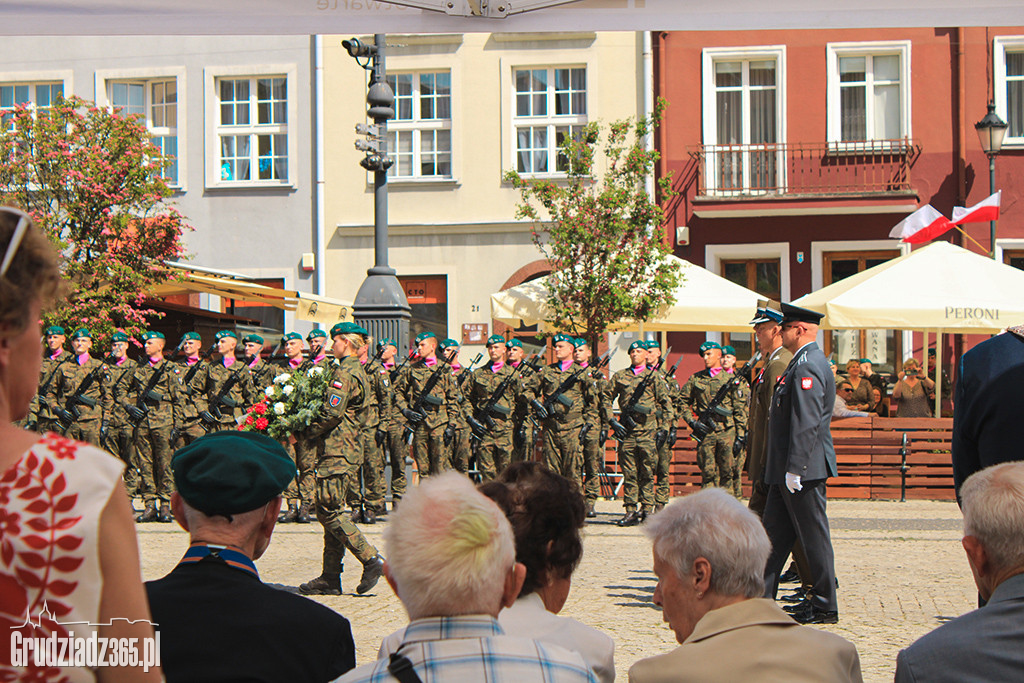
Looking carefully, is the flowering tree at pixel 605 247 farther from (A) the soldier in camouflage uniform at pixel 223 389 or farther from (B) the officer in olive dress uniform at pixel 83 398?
(B) the officer in olive dress uniform at pixel 83 398

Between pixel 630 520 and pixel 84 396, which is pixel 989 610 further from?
pixel 84 396

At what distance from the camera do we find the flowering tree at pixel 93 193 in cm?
1652

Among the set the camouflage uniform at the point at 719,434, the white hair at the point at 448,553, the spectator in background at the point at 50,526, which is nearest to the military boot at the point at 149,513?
the camouflage uniform at the point at 719,434

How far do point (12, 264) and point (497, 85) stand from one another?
20.0 m

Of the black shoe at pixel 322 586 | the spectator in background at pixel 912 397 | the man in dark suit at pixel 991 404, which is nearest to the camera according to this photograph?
the man in dark suit at pixel 991 404

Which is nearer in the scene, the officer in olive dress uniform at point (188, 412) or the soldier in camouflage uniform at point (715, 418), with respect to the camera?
the soldier in camouflage uniform at point (715, 418)

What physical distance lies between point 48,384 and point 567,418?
6407 millimetres

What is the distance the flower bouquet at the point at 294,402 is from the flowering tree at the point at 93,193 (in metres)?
8.94

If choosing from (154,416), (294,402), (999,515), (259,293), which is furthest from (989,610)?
(259,293)

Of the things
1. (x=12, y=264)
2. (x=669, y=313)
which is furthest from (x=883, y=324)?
(x=12, y=264)

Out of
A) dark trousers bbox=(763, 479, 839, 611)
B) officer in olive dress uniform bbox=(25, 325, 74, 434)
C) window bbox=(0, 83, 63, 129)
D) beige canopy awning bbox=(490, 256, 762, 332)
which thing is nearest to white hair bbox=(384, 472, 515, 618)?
dark trousers bbox=(763, 479, 839, 611)

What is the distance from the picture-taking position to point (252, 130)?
2178 cm

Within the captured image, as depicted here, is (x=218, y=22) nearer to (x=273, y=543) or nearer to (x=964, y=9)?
(x=964, y=9)

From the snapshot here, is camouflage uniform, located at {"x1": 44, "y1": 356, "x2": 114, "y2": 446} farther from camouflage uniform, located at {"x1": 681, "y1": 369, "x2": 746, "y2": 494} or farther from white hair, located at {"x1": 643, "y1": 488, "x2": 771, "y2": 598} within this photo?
white hair, located at {"x1": 643, "y1": 488, "x2": 771, "y2": 598}
